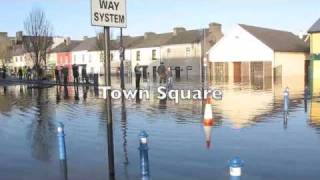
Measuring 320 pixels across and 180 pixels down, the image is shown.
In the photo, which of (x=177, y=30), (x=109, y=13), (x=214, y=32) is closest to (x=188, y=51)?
(x=214, y=32)

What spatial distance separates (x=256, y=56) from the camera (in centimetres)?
6400

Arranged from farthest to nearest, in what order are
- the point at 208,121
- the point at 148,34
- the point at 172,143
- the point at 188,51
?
the point at 148,34
the point at 188,51
the point at 208,121
the point at 172,143

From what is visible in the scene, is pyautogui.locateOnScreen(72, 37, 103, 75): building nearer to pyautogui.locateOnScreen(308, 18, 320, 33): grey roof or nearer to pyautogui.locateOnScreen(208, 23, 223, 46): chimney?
pyautogui.locateOnScreen(208, 23, 223, 46): chimney

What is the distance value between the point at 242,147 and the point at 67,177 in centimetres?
419

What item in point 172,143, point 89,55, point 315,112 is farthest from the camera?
point 89,55

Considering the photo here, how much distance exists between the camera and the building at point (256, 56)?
207 feet

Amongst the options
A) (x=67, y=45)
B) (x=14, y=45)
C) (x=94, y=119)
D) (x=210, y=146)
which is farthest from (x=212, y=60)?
(x=14, y=45)

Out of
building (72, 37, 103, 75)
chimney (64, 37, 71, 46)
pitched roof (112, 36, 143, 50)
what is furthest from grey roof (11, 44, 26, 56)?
pitched roof (112, 36, 143, 50)

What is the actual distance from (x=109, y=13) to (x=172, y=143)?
5729 millimetres

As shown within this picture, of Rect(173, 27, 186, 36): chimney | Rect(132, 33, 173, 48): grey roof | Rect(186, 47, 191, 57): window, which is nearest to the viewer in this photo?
Rect(186, 47, 191, 57): window

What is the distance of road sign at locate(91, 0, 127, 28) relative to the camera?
709 centimetres

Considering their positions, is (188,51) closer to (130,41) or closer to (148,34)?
(148,34)

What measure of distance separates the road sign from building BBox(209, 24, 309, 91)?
179 ft

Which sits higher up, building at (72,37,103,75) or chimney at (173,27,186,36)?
chimney at (173,27,186,36)
